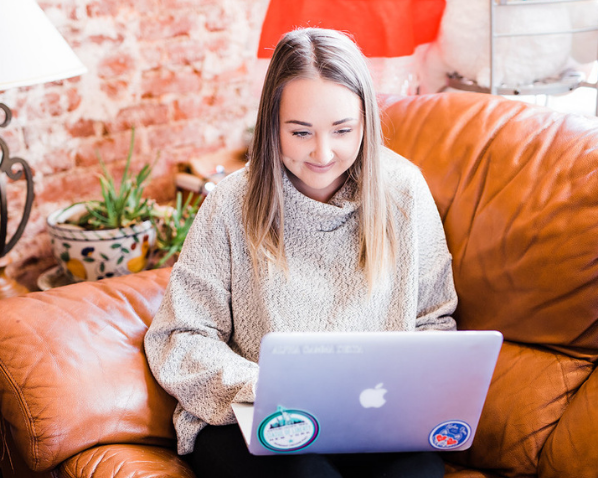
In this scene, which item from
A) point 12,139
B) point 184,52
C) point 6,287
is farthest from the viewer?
point 184,52

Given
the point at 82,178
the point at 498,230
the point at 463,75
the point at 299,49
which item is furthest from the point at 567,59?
the point at 82,178

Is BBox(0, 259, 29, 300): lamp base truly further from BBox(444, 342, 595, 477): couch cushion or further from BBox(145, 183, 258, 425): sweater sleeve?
BBox(444, 342, 595, 477): couch cushion

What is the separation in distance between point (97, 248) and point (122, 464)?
2.53 feet

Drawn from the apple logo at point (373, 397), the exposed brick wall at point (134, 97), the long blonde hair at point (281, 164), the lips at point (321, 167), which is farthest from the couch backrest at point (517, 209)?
the exposed brick wall at point (134, 97)

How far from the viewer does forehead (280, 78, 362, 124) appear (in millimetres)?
1074

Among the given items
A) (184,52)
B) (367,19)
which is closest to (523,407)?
(367,19)

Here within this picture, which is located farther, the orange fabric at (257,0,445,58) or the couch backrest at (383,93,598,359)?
the orange fabric at (257,0,445,58)

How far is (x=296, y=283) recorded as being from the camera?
48.1 inches

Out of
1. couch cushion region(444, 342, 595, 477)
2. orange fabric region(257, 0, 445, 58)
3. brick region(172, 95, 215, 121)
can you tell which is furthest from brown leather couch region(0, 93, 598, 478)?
brick region(172, 95, 215, 121)

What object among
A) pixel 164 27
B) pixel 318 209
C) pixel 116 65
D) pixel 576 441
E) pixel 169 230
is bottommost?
pixel 576 441

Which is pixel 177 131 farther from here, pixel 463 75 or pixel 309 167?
pixel 309 167

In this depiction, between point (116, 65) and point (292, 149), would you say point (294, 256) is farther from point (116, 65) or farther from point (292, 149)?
point (116, 65)

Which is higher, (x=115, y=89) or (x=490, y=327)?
(x=115, y=89)

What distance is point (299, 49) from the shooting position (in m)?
1.09
